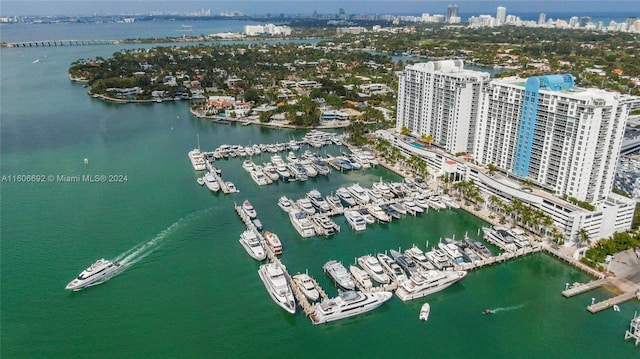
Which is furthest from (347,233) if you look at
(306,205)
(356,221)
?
(306,205)

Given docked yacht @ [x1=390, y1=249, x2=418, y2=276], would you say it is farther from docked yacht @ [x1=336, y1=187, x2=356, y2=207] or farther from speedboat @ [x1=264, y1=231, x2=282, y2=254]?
docked yacht @ [x1=336, y1=187, x2=356, y2=207]

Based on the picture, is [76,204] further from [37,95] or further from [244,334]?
[37,95]

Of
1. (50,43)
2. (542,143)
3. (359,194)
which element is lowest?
(359,194)

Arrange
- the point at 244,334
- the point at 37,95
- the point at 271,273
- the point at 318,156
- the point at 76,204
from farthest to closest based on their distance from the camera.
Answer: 1. the point at 37,95
2. the point at 318,156
3. the point at 76,204
4. the point at 271,273
5. the point at 244,334

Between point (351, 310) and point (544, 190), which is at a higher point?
point (544, 190)

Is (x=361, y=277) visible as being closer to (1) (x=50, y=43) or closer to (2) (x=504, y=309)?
(2) (x=504, y=309)

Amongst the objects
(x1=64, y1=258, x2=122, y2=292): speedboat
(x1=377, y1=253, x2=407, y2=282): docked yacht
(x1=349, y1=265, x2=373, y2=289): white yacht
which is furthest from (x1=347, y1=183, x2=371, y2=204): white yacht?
(x1=64, y1=258, x2=122, y2=292): speedboat

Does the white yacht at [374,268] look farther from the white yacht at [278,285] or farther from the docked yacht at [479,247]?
the docked yacht at [479,247]

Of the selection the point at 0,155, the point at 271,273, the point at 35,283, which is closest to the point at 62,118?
the point at 0,155
